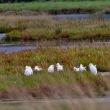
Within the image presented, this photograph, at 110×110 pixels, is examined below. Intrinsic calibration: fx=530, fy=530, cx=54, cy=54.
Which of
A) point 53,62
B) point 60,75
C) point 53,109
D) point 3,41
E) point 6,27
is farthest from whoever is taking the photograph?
point 6,27

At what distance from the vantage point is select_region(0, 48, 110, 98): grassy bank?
1270 centimetres

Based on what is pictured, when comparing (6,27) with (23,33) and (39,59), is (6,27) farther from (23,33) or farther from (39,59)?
(39,59)

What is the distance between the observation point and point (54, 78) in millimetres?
14086

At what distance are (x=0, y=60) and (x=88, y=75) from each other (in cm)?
729

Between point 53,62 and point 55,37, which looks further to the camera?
point 55,37

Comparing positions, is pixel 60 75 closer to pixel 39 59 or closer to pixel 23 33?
pixel 39 59

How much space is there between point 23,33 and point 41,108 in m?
34.0

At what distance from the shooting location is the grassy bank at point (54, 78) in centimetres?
1270

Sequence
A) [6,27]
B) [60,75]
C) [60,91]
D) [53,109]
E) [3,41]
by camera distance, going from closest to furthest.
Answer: [53,109] → [60,91] → [60,75] → [3,41] → [6,27]

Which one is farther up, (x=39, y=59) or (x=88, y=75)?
(x=88, y=75)

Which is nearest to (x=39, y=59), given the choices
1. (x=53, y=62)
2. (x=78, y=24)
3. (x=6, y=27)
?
(x=53, y=62)

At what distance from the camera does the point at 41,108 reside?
26.8ft

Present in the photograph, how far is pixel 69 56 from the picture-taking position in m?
20.8

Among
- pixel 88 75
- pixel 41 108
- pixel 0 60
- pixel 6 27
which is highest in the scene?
pixel 41 108
